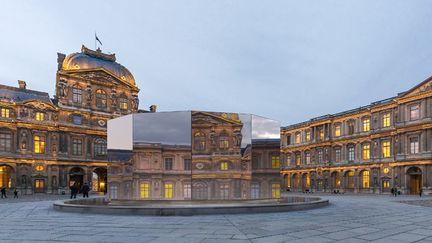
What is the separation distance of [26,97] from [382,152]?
50844 millimetres

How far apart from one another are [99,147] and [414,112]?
4430 centimetres

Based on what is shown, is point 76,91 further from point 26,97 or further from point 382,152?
point 382,152

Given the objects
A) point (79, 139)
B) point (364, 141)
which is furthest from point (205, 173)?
point (364, 141)

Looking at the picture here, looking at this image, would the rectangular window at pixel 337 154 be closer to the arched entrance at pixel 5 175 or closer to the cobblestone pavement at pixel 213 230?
the cobblestone pavement at pixel 213 230

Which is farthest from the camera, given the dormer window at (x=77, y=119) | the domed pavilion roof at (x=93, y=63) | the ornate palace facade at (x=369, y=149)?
the domed pavilion roof at (x=93, y=63)

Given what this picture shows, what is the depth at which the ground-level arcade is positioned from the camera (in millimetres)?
45719

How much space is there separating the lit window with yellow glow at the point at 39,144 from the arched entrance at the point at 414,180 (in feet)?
162

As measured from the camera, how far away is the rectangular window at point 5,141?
4484 centimetres

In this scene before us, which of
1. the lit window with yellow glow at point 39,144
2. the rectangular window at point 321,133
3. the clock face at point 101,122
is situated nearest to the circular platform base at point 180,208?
the lit window with yellow glow at point 39,144

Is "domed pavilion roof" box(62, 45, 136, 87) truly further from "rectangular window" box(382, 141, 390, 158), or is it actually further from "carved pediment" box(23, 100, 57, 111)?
"rectangular window" box(382, 141, 390, 158)

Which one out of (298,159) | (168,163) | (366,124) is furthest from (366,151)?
(168,163)

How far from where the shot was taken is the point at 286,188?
69938 mm

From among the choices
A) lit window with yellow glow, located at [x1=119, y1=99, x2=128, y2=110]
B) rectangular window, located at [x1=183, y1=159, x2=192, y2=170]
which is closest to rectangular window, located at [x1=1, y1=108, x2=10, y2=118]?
lit window with yellow glow, located at [x1=119, y1=99, x2=128, y2=110]

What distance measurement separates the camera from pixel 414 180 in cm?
4722
